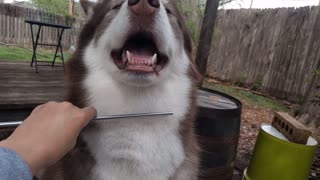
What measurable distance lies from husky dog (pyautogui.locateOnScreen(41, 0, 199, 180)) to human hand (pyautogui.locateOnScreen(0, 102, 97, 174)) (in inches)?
11.7

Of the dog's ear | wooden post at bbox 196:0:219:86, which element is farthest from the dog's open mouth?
wooden post at bbox 196:0:219:86

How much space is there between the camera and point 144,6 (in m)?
1.11

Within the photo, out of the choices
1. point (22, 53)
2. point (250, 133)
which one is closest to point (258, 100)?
point (250, 133)

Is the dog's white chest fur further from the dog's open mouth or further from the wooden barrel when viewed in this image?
the wooden barrel

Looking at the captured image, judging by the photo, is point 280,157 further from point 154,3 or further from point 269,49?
point 269,49

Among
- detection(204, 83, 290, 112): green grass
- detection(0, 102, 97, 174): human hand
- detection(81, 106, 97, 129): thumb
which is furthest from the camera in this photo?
detection(204, 83, 290, 112): green grass

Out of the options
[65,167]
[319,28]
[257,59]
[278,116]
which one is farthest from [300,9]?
[65,167]

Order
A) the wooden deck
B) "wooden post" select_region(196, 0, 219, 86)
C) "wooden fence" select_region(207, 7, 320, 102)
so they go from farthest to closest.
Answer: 1. "wooden fence" select_region(207, 7, 320, 102)
2. "wooden post" select_region(196, 0, 219, 86)
3. the wooden deck

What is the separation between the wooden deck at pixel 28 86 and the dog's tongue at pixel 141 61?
88 centimetres

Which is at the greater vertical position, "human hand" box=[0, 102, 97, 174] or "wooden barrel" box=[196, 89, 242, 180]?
"human hand" box=[0, 102, 97, 174]

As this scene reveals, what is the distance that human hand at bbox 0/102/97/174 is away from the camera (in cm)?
76

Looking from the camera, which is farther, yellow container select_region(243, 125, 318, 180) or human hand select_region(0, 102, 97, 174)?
yellow container select_region(243, 125, 318, 180)

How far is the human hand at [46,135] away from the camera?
0.76 m

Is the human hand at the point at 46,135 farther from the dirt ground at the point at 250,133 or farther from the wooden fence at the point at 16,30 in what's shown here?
the wooden fence at the point at 16,30
